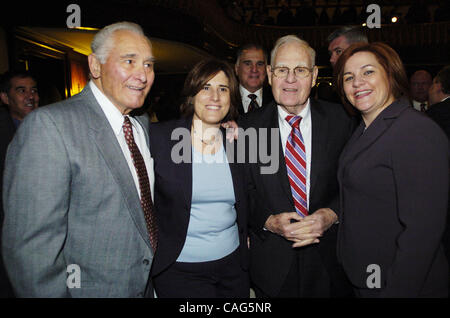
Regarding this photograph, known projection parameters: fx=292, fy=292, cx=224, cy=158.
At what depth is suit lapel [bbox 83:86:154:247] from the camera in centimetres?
139

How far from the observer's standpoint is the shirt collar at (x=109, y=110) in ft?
5.09

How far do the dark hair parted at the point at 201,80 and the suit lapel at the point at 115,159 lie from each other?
71cm

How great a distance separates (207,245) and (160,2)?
638 centimetres

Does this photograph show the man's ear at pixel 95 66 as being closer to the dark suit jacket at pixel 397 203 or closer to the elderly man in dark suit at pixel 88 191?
the elderly man in dark suit at pixel 88 191

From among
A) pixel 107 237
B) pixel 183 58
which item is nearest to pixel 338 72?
pixel 107 237

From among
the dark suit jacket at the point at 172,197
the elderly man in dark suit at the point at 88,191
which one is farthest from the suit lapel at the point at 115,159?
the dark suit jacket at the point at 172,197

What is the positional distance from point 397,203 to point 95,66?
1.67 m

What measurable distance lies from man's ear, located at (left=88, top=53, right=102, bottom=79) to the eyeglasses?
3.73 feet

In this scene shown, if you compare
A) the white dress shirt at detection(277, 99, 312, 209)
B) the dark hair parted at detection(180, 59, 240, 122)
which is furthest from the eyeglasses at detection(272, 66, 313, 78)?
the dark hair parted at detection(180, 59, 240, 122)

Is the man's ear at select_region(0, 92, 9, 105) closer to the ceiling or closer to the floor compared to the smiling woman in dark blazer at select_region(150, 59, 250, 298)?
closer to the ceiling

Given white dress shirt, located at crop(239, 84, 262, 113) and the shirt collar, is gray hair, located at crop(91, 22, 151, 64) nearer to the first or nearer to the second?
the shirt collar

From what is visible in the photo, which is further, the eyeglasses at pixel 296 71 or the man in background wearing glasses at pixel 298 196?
the eyeglasses at pixel 296 71

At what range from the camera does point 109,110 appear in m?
1.56
